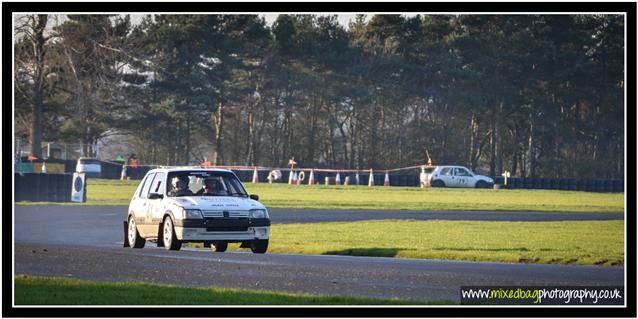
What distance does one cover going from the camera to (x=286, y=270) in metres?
17.8

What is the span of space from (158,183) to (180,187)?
1.73 feet

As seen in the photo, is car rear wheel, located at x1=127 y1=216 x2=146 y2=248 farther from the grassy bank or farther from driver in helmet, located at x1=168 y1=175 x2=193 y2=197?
the grassy bank

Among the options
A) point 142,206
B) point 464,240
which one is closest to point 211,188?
point 142,206

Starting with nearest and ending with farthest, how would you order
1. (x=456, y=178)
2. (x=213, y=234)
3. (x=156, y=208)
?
(x=213, y=234)
(x=156, y=208)
(x=456, y=178)

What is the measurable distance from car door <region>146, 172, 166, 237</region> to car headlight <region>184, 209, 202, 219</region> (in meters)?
0.82

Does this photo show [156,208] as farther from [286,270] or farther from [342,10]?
[342,10]

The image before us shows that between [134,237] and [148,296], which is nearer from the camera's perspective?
Result: [148,296]

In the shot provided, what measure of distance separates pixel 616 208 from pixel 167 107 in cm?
3686

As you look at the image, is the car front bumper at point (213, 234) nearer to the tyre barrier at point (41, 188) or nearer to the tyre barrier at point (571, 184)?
the tyre barrier at point (41, 188)

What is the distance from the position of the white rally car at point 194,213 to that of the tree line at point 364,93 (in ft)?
152

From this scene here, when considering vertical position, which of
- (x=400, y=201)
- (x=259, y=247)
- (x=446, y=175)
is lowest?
(x=400, y=201)

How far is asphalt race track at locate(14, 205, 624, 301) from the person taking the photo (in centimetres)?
1557

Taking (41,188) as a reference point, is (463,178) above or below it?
below

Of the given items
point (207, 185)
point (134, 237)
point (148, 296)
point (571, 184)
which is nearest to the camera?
point (148, 296)
